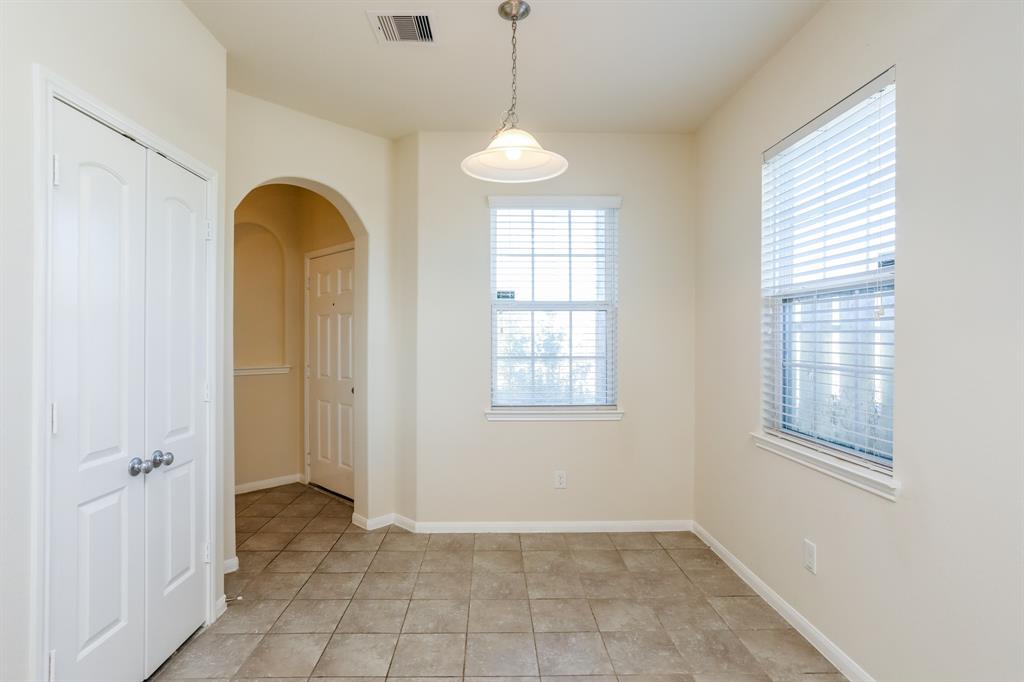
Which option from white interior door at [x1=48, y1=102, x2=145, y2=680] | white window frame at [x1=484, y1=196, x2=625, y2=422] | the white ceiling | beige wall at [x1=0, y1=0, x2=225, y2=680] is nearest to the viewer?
beige wall at [x1=0, y1=0, x2=225, y2=680]

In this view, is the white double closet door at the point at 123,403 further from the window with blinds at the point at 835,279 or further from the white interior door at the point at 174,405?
the window with blinds at the point at 835,279

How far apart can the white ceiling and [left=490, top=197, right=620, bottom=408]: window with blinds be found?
2.24 ft

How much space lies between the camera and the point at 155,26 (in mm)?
1935

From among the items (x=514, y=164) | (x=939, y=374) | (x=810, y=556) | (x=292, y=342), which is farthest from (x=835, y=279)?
(x=292, y=342)

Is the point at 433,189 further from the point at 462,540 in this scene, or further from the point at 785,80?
the point at 462,540

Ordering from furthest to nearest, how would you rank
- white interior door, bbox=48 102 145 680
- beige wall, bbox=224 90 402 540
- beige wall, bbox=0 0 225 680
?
beige wall, bbox=224 90 402 540 → white interior door, bbox=48 102 145 680 → beige wall, bbox=0 0 225 680

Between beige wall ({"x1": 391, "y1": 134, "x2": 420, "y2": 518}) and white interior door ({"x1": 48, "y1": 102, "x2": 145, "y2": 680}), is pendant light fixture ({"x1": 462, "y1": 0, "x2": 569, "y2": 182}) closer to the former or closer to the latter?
white interior door ({"x1": 48, "y1": 102, "x2": 145, "y2": 680})

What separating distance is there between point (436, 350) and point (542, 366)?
0.78 metres

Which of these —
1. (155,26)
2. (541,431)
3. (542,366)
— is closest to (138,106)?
(155,26)

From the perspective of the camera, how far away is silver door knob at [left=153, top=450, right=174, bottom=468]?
1882 mm

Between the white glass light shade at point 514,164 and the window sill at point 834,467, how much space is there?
5.51 feet

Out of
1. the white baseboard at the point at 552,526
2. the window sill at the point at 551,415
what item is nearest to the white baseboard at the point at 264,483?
the white baseboard at the point at 552,526

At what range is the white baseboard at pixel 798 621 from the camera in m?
1.90

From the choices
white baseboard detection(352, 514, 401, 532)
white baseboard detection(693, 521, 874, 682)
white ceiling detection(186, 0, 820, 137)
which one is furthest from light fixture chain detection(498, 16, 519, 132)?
white baseboard detection(352, 514, 401, 532)
